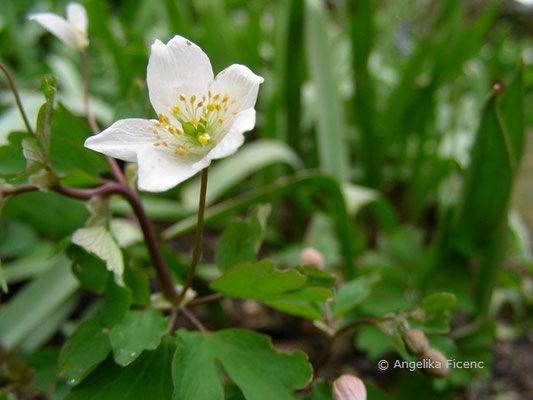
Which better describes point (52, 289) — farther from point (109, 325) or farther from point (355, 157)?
point (355, 157)

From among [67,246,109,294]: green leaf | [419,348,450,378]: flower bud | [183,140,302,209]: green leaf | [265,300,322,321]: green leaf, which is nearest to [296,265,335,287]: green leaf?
[265,300,322,321]: green leaf

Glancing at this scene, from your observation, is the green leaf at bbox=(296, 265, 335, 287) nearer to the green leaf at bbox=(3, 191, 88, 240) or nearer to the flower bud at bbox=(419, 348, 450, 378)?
the flower bud at bbox=(419, 348, 450, 378)

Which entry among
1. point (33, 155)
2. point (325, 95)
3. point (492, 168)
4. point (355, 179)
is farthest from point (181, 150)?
point (355, 179)

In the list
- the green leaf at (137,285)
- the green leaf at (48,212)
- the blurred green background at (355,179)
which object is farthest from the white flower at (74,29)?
the green leaf at (137,285)

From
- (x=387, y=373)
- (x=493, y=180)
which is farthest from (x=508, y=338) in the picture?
(x=493, y=180)

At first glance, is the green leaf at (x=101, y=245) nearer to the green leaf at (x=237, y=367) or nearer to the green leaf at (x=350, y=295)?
the green leaf at (x=237, y=367)
